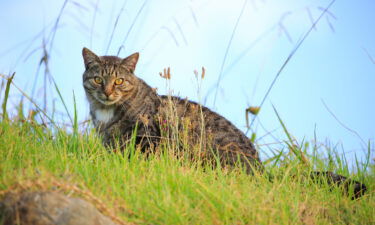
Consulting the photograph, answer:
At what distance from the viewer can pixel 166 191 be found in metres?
3.57

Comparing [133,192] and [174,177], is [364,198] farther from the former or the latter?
[133,192]

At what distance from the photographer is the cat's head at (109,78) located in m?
5.38

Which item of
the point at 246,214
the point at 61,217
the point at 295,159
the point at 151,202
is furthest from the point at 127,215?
the point at 295,159

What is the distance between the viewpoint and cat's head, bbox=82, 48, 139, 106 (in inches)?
212

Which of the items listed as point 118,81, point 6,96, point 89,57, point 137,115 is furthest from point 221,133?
point 6,96

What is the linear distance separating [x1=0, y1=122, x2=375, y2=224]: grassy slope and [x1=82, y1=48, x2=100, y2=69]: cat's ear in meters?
1.18

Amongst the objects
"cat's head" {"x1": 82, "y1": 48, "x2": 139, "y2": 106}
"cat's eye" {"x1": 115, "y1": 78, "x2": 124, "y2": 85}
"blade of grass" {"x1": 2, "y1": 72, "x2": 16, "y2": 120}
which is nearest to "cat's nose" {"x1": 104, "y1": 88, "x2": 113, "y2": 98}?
"cat's head" {"x1": 82, "y1": 48, "x2": 139, "y2": 106}

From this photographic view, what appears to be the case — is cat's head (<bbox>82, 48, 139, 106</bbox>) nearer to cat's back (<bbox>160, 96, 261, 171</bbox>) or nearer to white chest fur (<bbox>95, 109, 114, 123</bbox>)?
white chest fur (<bbox>95, 109, 114, 123</bbox>)

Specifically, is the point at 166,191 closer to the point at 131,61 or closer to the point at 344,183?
the point at 344,183

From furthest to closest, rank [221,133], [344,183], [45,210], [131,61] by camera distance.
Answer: [131,61] < [221,133] < [344,183] < [45,210]

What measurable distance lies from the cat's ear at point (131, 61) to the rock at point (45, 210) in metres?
3.04

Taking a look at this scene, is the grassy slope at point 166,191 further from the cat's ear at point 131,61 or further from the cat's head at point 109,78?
the cat's ear at point 131,61

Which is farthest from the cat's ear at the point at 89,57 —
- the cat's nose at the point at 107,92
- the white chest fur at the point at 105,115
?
the white chest fur at the point at 105,115

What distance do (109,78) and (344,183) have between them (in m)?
3.23
